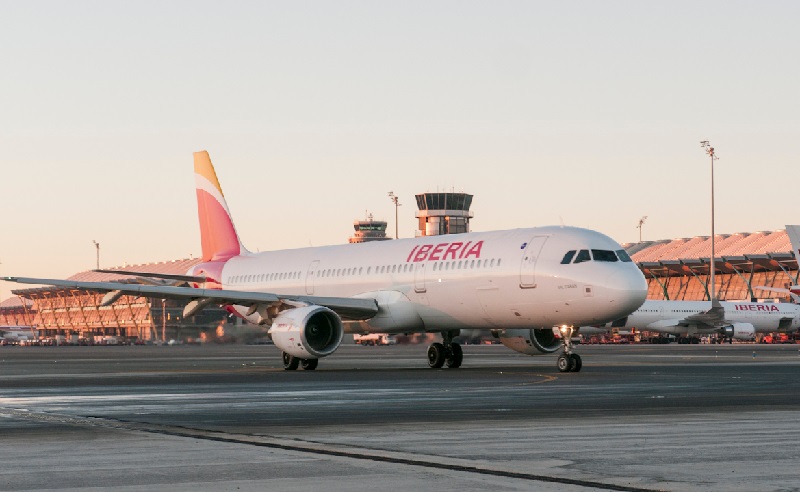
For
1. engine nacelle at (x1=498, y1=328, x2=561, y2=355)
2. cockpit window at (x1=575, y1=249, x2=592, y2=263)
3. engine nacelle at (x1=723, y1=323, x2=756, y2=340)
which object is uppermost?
cockpit window at (x1=575, y1=249, x2=592, y2=263)

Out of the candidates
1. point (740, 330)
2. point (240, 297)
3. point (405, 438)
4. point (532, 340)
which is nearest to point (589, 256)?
point (532, 340)

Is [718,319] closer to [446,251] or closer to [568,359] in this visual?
[446,251]

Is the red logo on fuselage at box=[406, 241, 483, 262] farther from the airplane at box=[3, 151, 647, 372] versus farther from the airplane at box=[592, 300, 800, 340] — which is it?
the airplane at box=[592, 300, 800, 340]

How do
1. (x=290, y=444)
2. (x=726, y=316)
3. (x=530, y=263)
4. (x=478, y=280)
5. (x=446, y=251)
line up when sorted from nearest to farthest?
(x=290, y=444) < (x=530, y=263) < (x=478, y=280) < (x=446, y=251) < (x=726, y=316)

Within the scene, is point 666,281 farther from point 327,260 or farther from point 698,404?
point 698,404

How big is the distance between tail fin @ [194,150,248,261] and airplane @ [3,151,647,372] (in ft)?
15.5

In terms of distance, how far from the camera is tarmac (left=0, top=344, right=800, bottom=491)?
37.0 feet

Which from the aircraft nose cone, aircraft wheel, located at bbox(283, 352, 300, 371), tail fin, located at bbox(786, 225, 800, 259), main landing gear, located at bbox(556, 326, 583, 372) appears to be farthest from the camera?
tail fin, located at bbox(786, 225, 800, 259)

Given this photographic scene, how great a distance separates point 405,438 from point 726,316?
101 m

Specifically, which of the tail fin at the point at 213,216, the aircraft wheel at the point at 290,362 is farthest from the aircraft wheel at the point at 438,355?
the tail fin at the point at 213,216

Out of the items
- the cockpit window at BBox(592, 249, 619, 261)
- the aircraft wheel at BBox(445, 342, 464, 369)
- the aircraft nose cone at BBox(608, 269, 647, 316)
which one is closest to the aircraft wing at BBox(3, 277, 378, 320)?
the aircraft wheel at BBox(445, 342, 464, 369)

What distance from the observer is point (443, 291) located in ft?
129

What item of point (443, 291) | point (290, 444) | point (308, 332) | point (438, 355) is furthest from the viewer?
point (438, 355)

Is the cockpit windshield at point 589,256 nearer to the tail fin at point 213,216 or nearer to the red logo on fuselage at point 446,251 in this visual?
the red logo on fuselage at point 446,251
